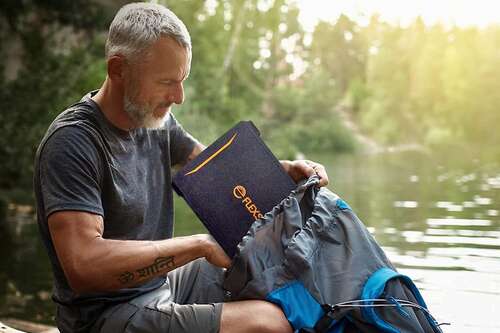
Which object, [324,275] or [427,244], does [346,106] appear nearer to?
[427,244]

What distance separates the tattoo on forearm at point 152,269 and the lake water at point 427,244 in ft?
6.15

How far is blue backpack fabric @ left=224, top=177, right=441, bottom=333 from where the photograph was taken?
60.0 inches

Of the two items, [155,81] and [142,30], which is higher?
[142,30]

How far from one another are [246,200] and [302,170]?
0.63 feet

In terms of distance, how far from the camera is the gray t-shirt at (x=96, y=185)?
1.53m

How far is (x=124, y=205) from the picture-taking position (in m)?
1.65

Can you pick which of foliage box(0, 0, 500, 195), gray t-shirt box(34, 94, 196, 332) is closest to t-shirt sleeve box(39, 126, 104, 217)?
gray t-shirt box(34, 94, 196, 332)

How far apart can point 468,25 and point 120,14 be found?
19.6 m

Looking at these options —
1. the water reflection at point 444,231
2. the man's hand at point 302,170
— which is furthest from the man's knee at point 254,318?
the water reflection at point 444,231

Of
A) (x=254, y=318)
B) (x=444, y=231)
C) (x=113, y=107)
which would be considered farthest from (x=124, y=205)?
(x=444, y=231)

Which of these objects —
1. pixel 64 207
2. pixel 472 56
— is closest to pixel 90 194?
pixel 64 207

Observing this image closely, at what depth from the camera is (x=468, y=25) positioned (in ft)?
65.1

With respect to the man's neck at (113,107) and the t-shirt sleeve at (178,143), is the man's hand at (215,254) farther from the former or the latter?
the t-shirt sleeve at (178,143)

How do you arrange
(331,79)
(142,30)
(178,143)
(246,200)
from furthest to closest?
1. (331,79)
2. (178,143)
3. (246,200)
4. (142,30)
